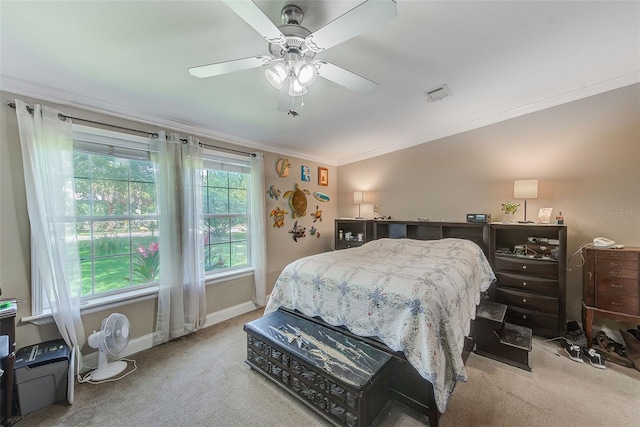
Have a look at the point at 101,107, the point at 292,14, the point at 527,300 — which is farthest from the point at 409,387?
the point at 101,107

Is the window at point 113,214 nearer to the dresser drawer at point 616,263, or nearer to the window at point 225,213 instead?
the window at point 225,213

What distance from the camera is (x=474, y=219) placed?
303 centimetres

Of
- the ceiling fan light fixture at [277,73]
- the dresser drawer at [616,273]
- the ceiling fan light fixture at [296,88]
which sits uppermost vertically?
the ceiling fan light fixture at [277,73]

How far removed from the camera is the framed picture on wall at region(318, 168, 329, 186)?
177 inches

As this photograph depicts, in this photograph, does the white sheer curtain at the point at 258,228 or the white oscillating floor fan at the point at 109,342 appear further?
the white sheer curtain at the point at 258,228

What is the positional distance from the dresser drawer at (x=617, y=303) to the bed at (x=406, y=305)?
105 centimetres

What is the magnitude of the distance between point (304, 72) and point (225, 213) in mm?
2445

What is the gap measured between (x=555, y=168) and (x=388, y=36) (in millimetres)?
2593

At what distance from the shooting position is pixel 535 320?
261 centimetres

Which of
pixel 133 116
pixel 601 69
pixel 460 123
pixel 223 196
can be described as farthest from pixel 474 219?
Result: pixel 133 116

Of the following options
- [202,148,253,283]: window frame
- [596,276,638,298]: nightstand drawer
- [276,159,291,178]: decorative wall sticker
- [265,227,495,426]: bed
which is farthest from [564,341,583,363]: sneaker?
[276,159,291,178]: decorative wall sticker

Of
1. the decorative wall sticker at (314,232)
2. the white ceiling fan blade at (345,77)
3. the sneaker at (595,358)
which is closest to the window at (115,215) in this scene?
the white ceiling fan blade at (345,77)

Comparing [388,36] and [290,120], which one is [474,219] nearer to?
[388,36]

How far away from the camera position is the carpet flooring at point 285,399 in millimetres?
1609
